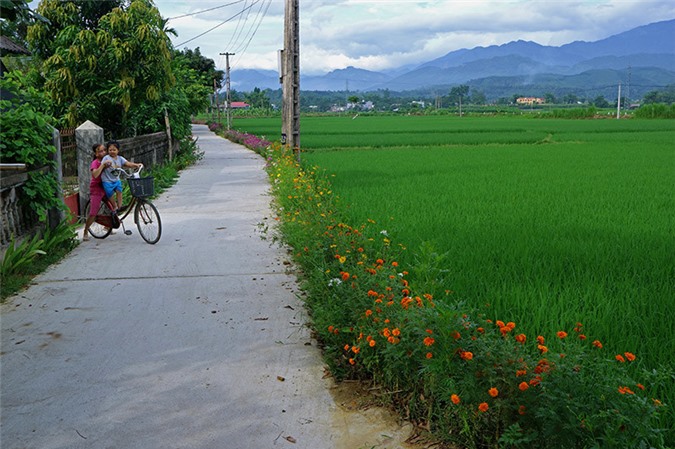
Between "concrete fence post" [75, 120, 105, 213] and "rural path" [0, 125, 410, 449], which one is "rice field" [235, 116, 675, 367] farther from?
"concrete fence post" [75, 120, 105, 213]

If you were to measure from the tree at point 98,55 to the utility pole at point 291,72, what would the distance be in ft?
9.39

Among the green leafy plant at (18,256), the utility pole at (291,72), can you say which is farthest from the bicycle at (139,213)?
the utility pole at (291,72)

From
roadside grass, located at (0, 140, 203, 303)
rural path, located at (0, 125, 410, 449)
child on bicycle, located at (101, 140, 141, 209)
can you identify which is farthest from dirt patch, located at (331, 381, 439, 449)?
child on bicycle, located at (101, 140, 141, 209)

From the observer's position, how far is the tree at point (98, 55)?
13.8m

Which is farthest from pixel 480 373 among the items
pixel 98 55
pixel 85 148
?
pixel 98 55

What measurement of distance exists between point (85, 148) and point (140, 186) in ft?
8.68

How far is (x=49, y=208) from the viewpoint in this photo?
7.17 m

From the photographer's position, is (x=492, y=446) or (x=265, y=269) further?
(x=265, y=269)

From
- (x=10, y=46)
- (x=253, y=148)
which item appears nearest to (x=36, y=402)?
(x=10, y=46)

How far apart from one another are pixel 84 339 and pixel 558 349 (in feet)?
10.5

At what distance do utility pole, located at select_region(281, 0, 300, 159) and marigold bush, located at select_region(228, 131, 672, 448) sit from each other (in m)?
11.8

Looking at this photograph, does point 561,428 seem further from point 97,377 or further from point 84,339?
point 84,339

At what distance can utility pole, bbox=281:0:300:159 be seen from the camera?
50.9ft

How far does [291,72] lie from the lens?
15.5 m
